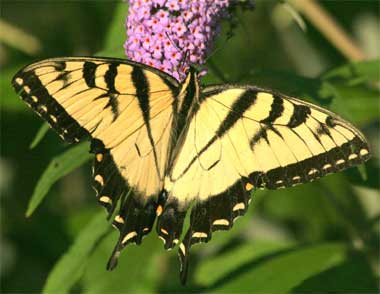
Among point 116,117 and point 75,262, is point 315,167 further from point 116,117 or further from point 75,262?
point 75,262

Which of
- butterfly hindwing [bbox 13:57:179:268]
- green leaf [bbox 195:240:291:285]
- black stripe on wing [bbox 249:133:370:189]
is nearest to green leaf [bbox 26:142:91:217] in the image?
butterfly hindwing [bbox 13:57:179:268]

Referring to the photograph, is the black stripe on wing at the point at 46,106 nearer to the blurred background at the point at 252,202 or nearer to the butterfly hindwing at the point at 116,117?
the butterfly hindwing at the point at 116,117

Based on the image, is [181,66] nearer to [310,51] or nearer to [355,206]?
[355,206]

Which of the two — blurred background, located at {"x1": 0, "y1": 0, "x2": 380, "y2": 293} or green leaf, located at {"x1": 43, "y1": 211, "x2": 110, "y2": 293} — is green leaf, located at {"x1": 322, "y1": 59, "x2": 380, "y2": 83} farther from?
green leaf, located at {"x1": 43, "y1": 211, "x2": 110, "y2": 293}

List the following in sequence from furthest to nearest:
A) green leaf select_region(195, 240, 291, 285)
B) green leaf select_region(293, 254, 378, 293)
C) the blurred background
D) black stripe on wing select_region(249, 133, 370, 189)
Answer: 1. green leaf select_region(195, 240, 291, 285)
2. green leaf select_region(293, 254, 378, 293)
3. the blurred background
4. black stripe on wing select_region(249, 133, 370, 189)

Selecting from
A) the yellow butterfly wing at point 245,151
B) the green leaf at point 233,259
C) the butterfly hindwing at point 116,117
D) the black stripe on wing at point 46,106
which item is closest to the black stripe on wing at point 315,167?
the yellow butterfly wing at point 245,151

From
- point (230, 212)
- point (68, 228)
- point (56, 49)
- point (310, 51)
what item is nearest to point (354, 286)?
point (230, 212)

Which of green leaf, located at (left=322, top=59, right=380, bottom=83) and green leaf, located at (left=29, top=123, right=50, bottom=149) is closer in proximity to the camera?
green leaf, located at (left=29, top=123, right=50, bottom=149)
